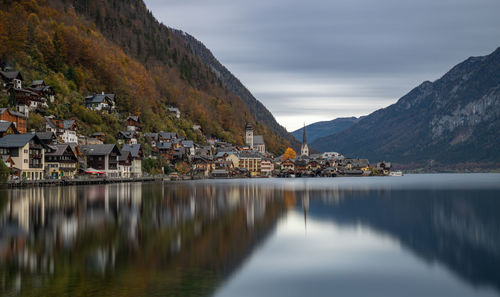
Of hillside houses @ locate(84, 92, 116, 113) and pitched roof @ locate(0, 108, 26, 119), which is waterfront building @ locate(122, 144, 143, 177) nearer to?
hillside houses @ locate(84, 92, 116, 113)

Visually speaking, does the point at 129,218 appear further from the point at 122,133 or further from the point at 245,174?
the point at 245,174

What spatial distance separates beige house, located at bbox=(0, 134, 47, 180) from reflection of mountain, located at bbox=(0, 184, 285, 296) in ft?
153

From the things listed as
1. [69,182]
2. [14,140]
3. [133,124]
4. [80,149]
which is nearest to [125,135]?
[133,124]

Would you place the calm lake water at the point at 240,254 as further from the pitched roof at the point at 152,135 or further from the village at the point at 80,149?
the pitched roof at the point at 152,135

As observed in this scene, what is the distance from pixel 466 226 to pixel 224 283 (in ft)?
77.3

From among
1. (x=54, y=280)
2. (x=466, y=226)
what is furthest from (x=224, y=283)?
(x=466, y=226)

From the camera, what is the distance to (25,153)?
8394 centimetres

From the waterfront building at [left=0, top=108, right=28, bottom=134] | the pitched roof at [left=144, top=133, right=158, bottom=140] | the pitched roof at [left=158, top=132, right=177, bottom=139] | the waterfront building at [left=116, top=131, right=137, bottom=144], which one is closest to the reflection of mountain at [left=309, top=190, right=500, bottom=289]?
the waterfront building at [left=0, top=108, right=28, bottom=134]

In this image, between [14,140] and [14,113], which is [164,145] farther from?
[14,140]

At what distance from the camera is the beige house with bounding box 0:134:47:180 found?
81.6 meters

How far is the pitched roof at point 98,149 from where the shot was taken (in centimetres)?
10981

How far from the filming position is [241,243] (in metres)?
25.7

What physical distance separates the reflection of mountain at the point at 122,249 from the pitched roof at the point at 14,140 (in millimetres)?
46420

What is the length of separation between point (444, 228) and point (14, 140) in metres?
71.9
